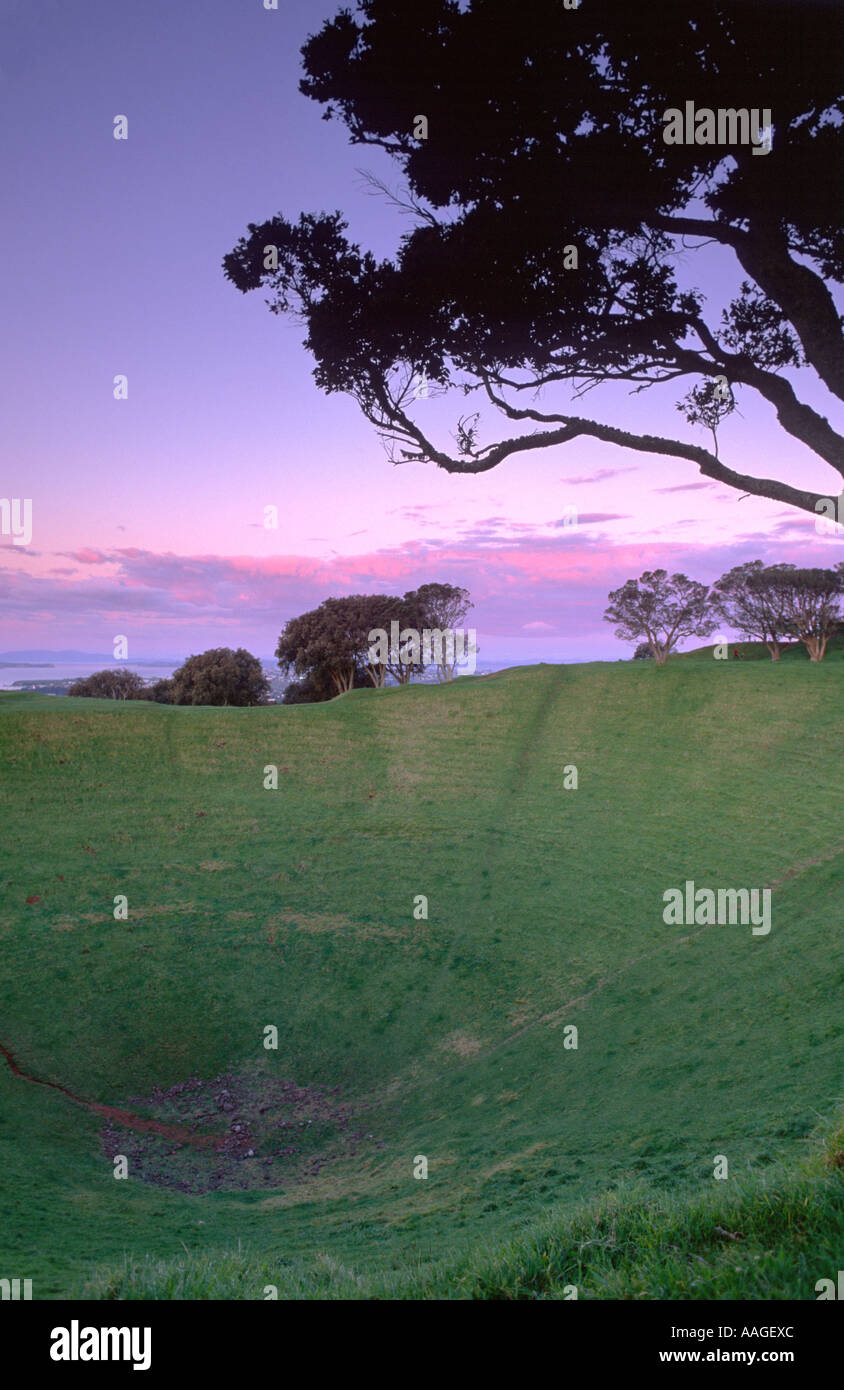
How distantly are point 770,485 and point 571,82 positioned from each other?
443 centimetres

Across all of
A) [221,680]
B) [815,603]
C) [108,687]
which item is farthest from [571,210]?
[108,687]

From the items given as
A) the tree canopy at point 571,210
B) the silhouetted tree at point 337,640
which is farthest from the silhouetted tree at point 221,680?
the tree canopy at point 571,210

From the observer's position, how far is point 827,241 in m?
7.86

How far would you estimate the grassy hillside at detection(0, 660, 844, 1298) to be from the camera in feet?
21.6

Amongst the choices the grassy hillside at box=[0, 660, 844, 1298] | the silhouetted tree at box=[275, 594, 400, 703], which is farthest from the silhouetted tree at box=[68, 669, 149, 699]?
the grassy hillside at box=[0, 660, 844, 1298]

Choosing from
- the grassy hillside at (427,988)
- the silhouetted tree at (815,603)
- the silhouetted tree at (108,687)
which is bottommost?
the grassy hillside at (427,988)

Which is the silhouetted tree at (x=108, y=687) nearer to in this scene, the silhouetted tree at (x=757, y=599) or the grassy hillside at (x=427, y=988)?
the grassy hillside at (x=427, y=988)

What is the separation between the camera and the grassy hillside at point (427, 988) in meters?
6.59

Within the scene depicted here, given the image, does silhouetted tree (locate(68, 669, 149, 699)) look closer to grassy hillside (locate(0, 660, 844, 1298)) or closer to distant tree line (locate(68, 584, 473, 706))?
distant tree line (locate(68, 584, 473, 706))

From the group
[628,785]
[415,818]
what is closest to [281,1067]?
[415,818]

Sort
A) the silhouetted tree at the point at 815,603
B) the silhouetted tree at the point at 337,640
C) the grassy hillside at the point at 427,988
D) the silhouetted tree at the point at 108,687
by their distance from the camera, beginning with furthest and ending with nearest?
the silhouetted tree at the point at 108,687 < the silhouetted tree at the point at 337,640 < the silhouetted tree at the point at 815,603 < the grassy hillside at the point at 427,988

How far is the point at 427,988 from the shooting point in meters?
17.0
